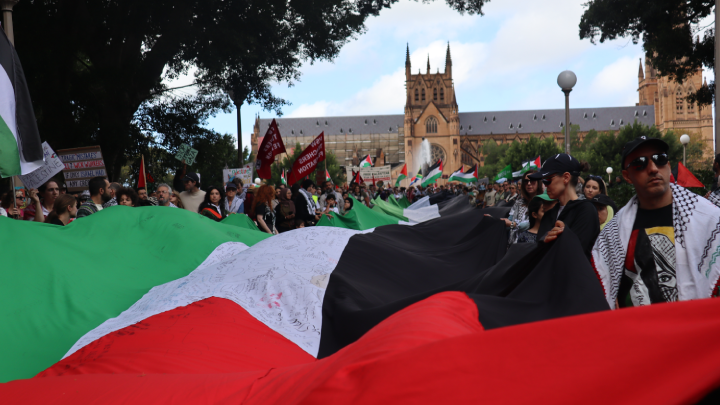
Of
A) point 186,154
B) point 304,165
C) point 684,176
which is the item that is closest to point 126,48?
point 186,154

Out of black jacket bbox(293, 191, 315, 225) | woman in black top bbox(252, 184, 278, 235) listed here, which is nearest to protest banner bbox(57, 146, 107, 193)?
woman in black top bbox(252, 184, 278, 235)

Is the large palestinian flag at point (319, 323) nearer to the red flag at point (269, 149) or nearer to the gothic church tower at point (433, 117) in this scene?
the red flag at point (269, 149)

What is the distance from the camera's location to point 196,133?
19828 millimetres

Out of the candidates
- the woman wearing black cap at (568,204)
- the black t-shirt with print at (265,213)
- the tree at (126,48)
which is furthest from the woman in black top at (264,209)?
the tree at (126,48)

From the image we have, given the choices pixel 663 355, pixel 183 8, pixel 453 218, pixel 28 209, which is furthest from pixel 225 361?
pixel 183 8

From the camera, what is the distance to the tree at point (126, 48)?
1594 centimetres

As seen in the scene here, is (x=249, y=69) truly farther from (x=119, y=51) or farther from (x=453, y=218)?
(x=453, y=218)

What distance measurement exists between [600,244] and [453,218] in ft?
25.2

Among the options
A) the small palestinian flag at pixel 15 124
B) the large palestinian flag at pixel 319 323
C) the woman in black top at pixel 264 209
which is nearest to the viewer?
the large palestinian flag at pixel 319 323

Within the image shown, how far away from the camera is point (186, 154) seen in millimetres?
16719

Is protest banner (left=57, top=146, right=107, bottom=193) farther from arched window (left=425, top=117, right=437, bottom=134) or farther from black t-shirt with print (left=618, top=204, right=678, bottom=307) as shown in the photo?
arched window (left=425, top=117, right=437, bottom=134)

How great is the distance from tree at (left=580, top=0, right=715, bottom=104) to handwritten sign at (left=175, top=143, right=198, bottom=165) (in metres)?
15.3

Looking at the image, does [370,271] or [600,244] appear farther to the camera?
[370,271]

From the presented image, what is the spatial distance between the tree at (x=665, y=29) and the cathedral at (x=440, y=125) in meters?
98.4
